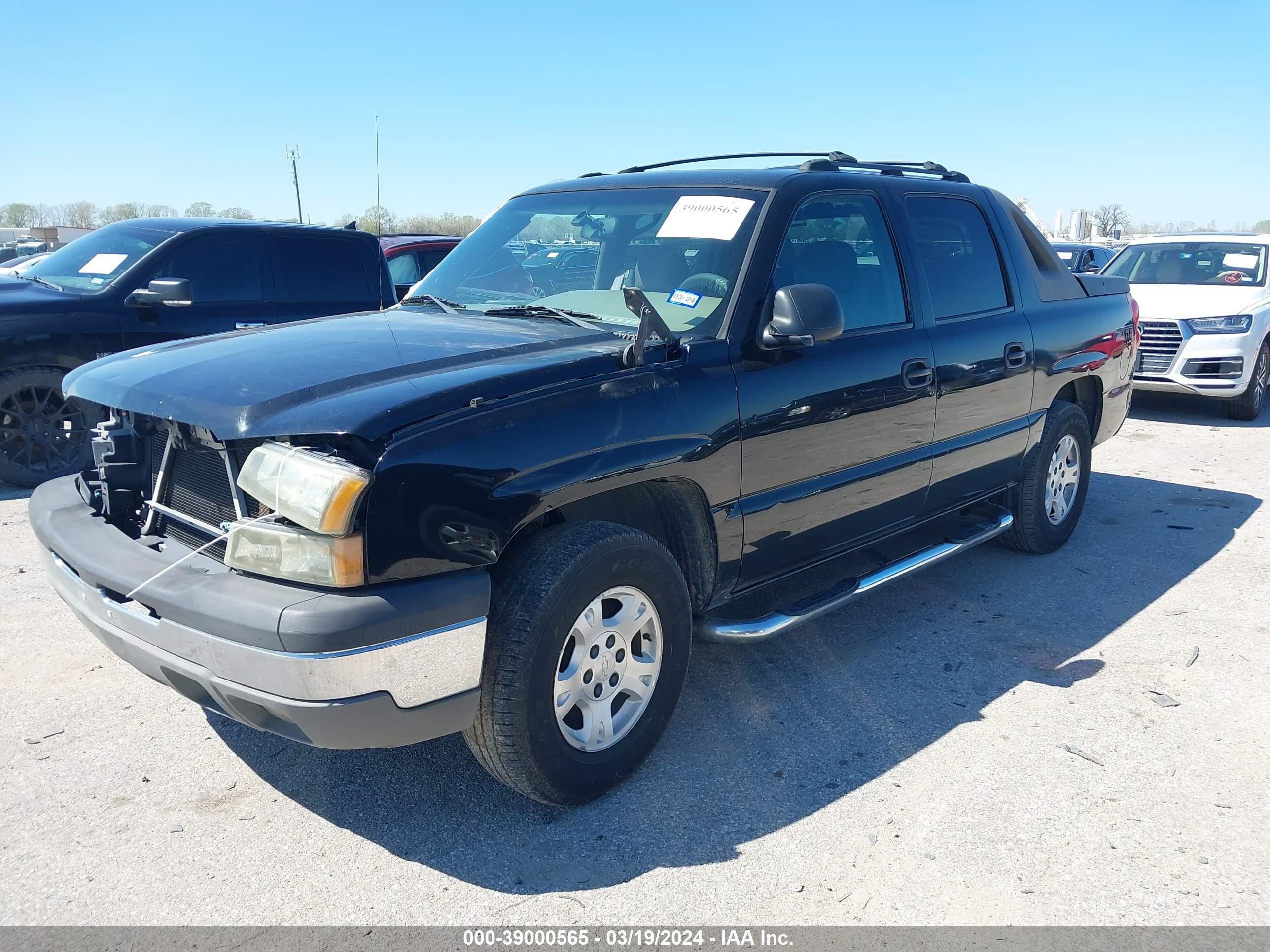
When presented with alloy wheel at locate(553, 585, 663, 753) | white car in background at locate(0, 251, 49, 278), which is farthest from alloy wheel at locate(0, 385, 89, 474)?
alloy wheel at locate(553, 585, 663, 753)

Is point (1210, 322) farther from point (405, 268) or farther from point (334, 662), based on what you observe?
point (334, 662)

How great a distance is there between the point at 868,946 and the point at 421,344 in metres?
2.18

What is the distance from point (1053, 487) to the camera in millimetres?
5465

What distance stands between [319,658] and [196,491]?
0.88 meters

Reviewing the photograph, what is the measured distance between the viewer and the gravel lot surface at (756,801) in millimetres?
2629

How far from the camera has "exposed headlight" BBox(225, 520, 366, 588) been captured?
2.43 meters

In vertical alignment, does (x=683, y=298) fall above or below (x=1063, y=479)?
above

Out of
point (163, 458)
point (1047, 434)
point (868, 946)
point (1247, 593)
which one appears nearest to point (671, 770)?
point (868, 946)

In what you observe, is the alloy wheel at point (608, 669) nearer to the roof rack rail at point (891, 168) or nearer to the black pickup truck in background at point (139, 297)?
the roof rack rail at point (891, 168)

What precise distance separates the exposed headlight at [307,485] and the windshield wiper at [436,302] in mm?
1442

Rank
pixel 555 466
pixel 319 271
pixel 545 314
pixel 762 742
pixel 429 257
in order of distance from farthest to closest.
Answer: pixel 429 257 → pixel 319 271 → pixel 545 314 → pixel 762 742 → pixel 555 466

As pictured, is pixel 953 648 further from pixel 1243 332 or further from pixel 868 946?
pixel 1243 332

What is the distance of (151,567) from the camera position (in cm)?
277

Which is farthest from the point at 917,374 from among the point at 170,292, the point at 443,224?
the point at 443,224
